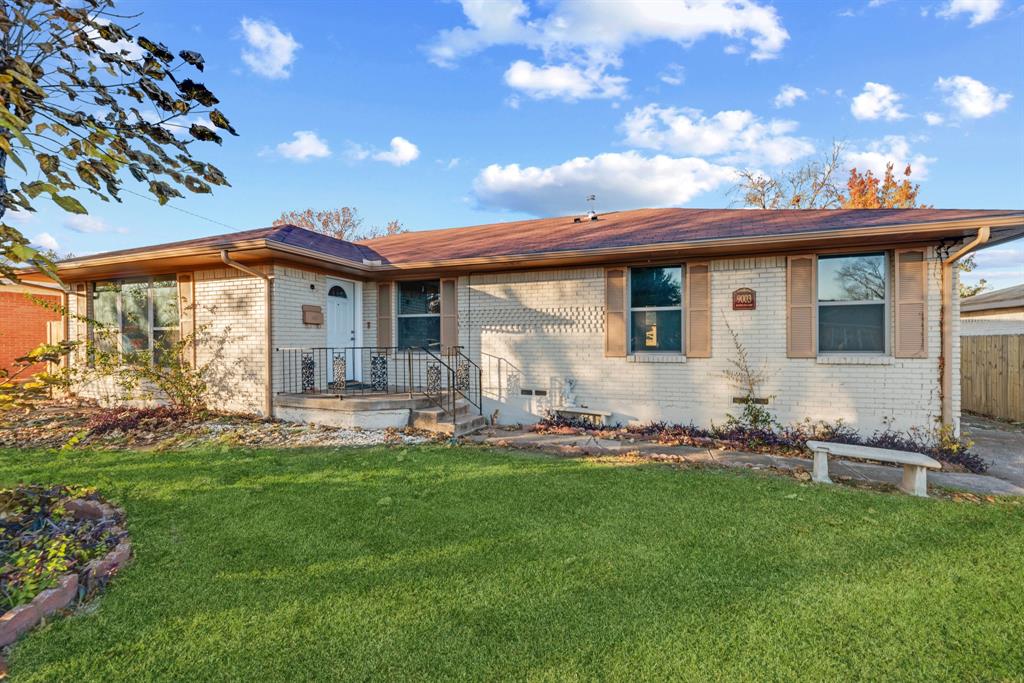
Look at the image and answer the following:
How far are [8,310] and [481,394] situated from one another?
14420 mm

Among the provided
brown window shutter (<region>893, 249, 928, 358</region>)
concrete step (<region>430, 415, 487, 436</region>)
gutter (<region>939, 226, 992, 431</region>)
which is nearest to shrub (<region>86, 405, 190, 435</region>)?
concrete step (<region>430, 415, 487, 436</region>)

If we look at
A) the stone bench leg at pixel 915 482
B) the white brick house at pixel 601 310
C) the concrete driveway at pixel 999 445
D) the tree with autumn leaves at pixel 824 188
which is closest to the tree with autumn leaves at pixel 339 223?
the tree with autumn leaves at pixel 824 188

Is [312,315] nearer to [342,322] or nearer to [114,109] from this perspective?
[342,322]

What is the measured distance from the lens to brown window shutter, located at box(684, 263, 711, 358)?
284 inches

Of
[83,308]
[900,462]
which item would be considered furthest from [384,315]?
[900,462]

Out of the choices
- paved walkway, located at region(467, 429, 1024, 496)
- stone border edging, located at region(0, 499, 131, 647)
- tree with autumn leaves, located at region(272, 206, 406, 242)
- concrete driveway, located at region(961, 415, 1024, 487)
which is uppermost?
tree with autumn leaves, located at region(272, 206, 406, 242)

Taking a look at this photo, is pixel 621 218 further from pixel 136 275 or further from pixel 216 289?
pixel 136 275

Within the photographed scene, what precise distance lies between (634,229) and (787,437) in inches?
164

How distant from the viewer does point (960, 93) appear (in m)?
10.6

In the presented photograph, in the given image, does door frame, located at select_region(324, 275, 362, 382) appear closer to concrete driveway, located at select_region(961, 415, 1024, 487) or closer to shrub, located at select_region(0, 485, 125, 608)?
shrub, located at select_region(0, 485, 125, 608)

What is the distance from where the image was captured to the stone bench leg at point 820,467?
194 inches

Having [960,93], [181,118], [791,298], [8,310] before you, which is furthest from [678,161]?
[8,310]

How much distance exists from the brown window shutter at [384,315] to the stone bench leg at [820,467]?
7.17 m

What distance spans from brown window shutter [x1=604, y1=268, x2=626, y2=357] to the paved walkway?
1581mm
